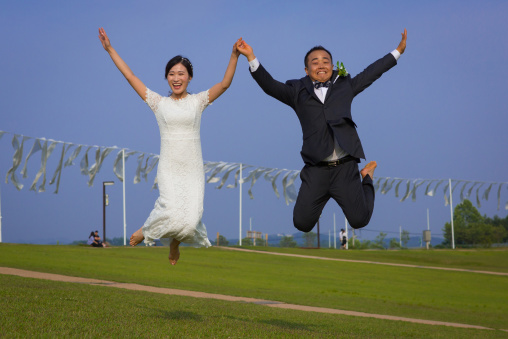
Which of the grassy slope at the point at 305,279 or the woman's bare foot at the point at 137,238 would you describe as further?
the grassy slope at the point at 305,279

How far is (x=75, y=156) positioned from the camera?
91.6 ft

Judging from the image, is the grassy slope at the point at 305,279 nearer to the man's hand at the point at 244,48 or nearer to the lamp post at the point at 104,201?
the lamp post at the point at 104,201

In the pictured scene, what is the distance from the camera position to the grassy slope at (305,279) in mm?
18797

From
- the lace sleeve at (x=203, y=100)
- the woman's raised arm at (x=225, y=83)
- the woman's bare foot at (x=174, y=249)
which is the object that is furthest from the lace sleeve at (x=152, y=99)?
the woman's bare foot at (x=174, y=249)

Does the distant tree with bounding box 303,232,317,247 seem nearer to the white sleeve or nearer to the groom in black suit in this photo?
the groom in black suit

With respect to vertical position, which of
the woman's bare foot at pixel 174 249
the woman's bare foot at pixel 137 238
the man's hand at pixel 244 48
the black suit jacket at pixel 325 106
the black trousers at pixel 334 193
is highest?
the man's hand at pixel 244 48

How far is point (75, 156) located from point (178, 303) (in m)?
16.8

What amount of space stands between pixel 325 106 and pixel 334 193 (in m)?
1.01

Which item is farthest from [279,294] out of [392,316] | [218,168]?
[218,168]

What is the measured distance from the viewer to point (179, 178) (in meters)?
7.06

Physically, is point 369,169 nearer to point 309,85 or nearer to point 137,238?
point 309,85

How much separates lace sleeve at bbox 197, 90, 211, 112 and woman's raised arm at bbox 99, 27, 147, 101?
2.06ft

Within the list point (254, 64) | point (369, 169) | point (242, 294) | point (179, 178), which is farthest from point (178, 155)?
point (242, 294)

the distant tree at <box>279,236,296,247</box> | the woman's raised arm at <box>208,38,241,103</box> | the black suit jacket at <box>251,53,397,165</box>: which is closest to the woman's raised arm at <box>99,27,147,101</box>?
the woman's raised arm at <box>208,38,241,103</box>
